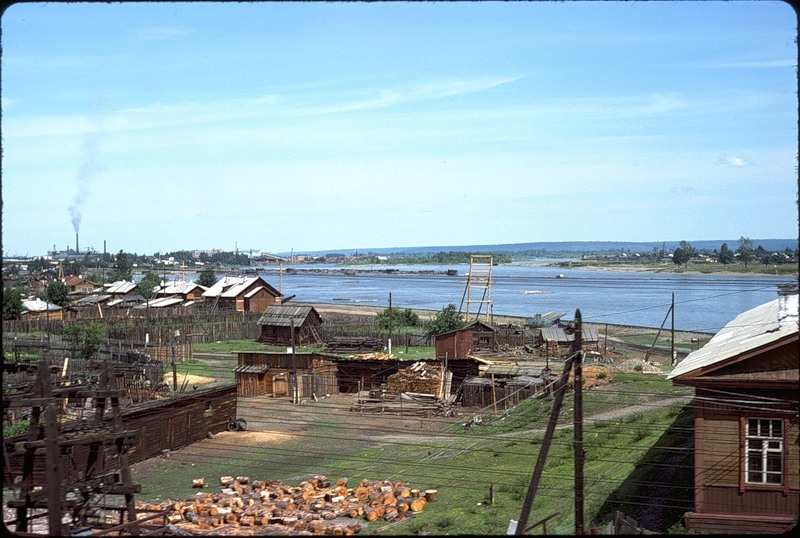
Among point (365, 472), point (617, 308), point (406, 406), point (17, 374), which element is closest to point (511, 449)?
point (365, 472)

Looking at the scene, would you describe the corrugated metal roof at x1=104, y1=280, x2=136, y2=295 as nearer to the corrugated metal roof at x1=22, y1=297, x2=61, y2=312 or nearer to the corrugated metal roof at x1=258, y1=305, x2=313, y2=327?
the corrugated metal roof at x1=22, y1=297, x2=61, y2=312

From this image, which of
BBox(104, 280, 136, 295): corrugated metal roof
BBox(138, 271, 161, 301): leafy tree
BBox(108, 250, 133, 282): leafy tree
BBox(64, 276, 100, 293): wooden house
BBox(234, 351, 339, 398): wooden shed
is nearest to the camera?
BBox(234, 351, 339, 398): wooden shed

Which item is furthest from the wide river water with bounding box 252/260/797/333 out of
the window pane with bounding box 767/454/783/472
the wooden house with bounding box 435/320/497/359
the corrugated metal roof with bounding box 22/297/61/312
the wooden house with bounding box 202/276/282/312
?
the window pane with bounding box 767/454/783/472

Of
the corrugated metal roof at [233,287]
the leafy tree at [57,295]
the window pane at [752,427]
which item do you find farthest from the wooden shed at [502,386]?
the leafy tree at [57,295]

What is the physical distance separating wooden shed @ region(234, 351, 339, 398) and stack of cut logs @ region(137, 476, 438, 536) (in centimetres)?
1578

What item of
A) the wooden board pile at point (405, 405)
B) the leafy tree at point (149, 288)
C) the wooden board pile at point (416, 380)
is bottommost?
the wooden board pile at point (405, 405)

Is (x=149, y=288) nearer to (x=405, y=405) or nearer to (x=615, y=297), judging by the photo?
(x=615, y=297)

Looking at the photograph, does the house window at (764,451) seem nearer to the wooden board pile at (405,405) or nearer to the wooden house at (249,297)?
the wooden board pile at (405,405)

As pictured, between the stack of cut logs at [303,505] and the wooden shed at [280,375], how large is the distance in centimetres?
1578

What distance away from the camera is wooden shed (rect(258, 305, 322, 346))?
54.8 m

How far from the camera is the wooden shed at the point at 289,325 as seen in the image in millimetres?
54834

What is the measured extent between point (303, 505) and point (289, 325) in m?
37.1

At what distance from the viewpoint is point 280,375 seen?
36344 mm

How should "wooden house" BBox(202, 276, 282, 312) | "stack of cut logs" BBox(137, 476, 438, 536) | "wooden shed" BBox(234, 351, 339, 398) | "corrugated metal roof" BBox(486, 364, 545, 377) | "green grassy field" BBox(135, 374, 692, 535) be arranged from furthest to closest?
"wooden house" BBox(202, 276, 282, 312) → "wooden shed" BBox(234, 351, 339, 398) → "corrugated metal roof" BBox(486, 364, 545, 377) → "stack of cut logs" BBox(137, 476, 438, 536) → "green grassy field" BBox(135, 374, 692, 535)
